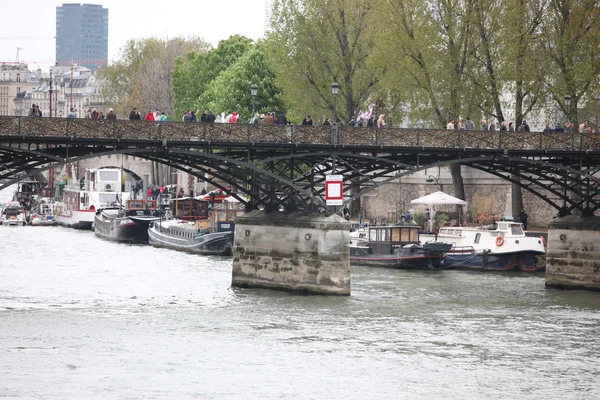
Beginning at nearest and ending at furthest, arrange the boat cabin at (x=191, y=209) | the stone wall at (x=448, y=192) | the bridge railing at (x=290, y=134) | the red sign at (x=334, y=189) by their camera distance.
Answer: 1. the bridge railing at (x=290, y=134)
2. the red sign at (x=334, y=189)
3. the stone wall at (x=448, y=192)
4. the boat cabin at (x=191, y=209)

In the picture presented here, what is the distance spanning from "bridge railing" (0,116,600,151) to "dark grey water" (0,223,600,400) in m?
5.47

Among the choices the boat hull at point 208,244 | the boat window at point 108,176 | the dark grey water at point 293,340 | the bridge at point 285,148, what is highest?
the boat window at point 108,176

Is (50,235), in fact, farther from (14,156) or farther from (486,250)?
(14,156)

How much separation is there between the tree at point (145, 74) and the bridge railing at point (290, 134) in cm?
7275

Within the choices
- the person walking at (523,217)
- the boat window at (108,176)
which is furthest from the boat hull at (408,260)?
the boat window at (108,176)

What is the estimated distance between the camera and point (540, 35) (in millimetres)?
64500

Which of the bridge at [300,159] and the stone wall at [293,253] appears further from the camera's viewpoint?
the stone wall at [293,253]

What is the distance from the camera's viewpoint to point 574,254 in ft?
182

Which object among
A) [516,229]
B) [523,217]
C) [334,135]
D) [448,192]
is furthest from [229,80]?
[334,135]

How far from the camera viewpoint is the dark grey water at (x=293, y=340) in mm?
34062

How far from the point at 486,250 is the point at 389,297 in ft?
47.1

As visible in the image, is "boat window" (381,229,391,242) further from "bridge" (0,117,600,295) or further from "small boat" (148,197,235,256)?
"small boat" (148,197,235,256)

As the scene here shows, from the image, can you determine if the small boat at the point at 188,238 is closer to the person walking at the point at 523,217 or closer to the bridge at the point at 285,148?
the person walking at the point at 523,217

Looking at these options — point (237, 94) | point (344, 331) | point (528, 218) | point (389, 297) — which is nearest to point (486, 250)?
point (528, 218)
